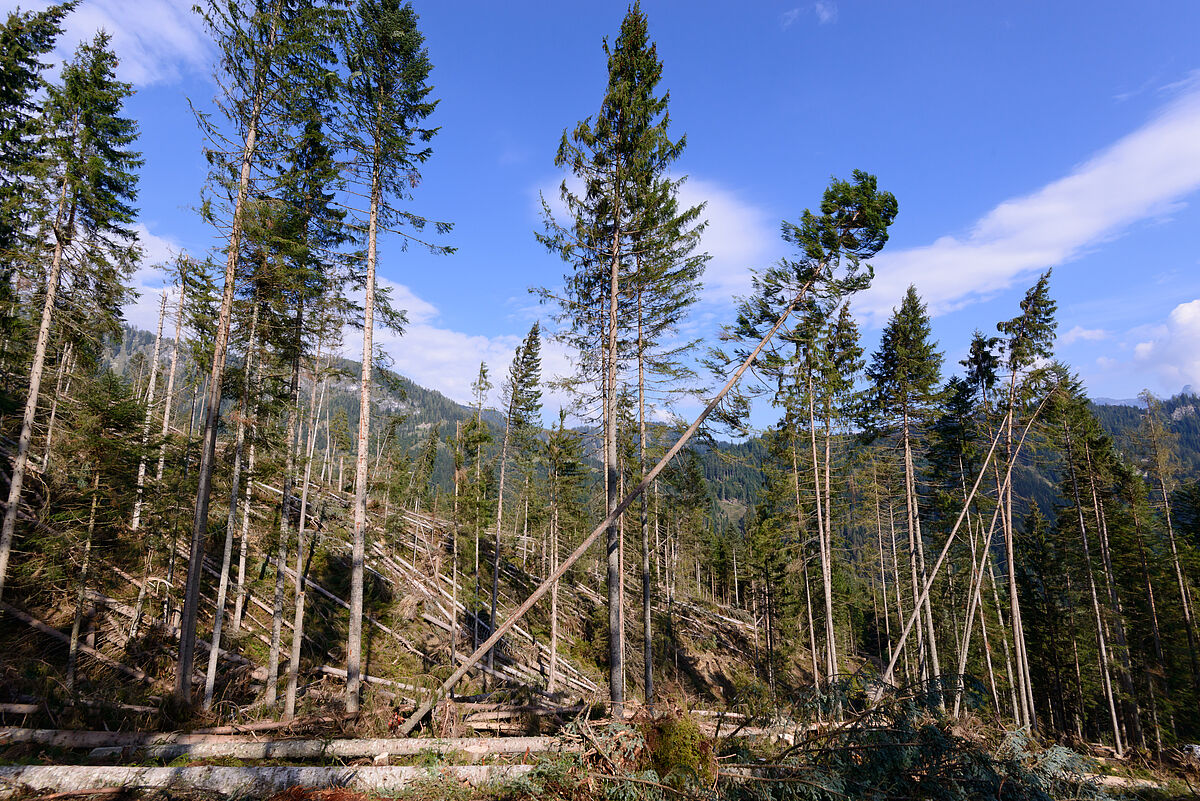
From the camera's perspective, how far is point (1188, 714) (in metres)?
25.7

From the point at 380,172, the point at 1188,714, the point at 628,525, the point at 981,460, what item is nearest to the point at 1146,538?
the point at 1188,714

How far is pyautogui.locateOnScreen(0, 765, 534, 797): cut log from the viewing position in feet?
17.4

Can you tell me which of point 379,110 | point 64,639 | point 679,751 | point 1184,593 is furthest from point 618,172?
point 1184,593

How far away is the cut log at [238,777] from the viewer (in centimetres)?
529

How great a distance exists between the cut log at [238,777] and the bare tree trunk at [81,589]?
328 inches

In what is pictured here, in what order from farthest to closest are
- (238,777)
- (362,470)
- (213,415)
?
(362,470)
(213,415)
(238,777)

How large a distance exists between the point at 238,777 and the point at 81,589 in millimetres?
10701

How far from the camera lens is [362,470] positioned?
1173cm

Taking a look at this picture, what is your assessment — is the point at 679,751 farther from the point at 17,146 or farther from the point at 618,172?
the point at 17,146

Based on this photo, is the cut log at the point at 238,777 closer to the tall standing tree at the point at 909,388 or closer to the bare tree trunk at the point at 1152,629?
the tall standing tree at the point at 909,388

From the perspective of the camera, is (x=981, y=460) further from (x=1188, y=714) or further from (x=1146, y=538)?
(x=1188, y=714)

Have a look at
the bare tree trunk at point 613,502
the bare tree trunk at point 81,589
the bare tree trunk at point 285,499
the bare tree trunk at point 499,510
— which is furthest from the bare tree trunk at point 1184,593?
the bare tree trunk at point 81,589

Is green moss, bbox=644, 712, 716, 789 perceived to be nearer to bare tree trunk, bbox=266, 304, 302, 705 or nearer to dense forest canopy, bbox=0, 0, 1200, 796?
dense forest canopy, bbox=0, 0, 1200, 796

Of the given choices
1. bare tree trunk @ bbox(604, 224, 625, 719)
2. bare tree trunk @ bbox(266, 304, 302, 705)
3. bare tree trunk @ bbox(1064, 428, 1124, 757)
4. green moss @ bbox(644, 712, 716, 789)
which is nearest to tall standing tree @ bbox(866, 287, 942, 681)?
bare tree trunk @ bbox(1064, 428, 1124, 757)
